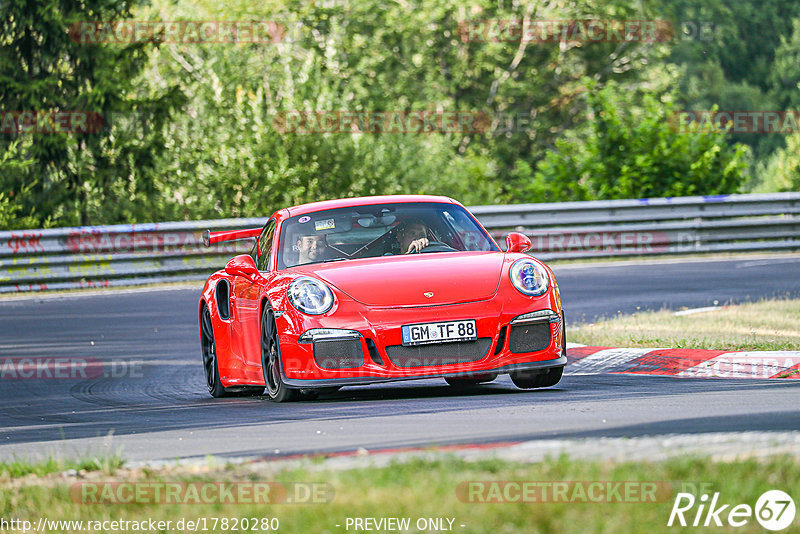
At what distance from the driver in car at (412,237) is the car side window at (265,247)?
3.11 feet

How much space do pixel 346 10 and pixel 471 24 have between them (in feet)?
13.4

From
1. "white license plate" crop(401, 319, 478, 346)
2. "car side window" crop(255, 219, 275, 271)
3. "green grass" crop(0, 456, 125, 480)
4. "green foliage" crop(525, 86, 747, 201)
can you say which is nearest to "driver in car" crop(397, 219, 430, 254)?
"car side window" crop(255, 219, 275, 271)

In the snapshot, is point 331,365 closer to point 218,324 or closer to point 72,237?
point 218,324

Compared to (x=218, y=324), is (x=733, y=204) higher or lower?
lower

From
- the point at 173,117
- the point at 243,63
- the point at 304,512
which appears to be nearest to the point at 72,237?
the point at 173,117

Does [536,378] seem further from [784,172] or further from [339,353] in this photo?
[784,172]

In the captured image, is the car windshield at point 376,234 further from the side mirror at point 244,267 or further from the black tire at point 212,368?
the black tire at point 212,368

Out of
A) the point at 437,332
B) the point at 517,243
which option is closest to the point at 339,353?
the point at 437,332

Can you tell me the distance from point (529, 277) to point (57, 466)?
380 cm

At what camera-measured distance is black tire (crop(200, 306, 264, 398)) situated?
403 inches

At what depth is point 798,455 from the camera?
16.3 ft

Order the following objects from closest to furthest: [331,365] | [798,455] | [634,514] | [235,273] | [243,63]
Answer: [634,514], [798,455], [331,365], [235,273], [243,63]

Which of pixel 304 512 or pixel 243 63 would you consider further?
pixel 243 63

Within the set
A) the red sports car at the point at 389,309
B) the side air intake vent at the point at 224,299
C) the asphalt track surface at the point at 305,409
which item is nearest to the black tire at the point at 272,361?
the red sports car at the point at 389,309
